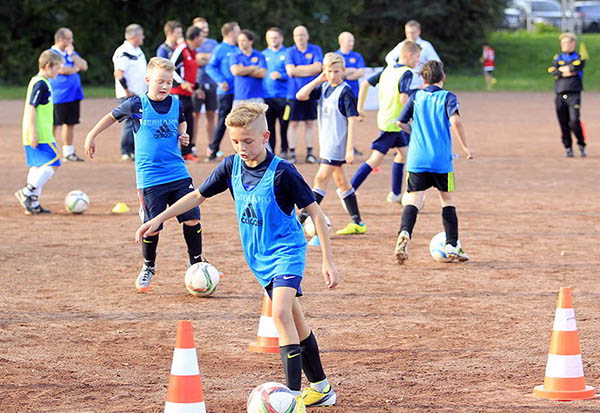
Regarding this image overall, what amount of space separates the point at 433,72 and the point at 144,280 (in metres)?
3.30

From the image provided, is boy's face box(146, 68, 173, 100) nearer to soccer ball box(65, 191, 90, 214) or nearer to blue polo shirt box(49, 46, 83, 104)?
soccer ball box(65, 191, 90, 214)

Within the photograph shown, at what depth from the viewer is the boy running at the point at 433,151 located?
9781mm

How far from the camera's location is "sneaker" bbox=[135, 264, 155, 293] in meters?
8.73

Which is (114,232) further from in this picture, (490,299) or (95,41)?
(95,41)

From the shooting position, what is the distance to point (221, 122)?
712 inches

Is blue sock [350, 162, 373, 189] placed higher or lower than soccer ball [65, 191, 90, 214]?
higher

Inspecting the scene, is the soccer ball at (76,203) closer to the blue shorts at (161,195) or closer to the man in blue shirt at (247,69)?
the blue shorts at (161,195)

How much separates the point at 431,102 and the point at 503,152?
35.3ft

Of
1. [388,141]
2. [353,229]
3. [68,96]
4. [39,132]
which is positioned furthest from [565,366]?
[68,96]

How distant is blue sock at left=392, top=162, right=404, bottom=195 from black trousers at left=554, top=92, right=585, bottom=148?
6.29m

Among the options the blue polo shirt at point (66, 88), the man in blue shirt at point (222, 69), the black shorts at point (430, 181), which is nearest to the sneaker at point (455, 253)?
the black shorts at point (430, 181)

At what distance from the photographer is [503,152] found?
66.6ft

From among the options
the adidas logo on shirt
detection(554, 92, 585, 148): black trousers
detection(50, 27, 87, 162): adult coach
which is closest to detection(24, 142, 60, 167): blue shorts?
detection(50, 27, 87, 162): adult coach

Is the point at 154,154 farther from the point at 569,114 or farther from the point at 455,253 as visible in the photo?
the point at 569,114
